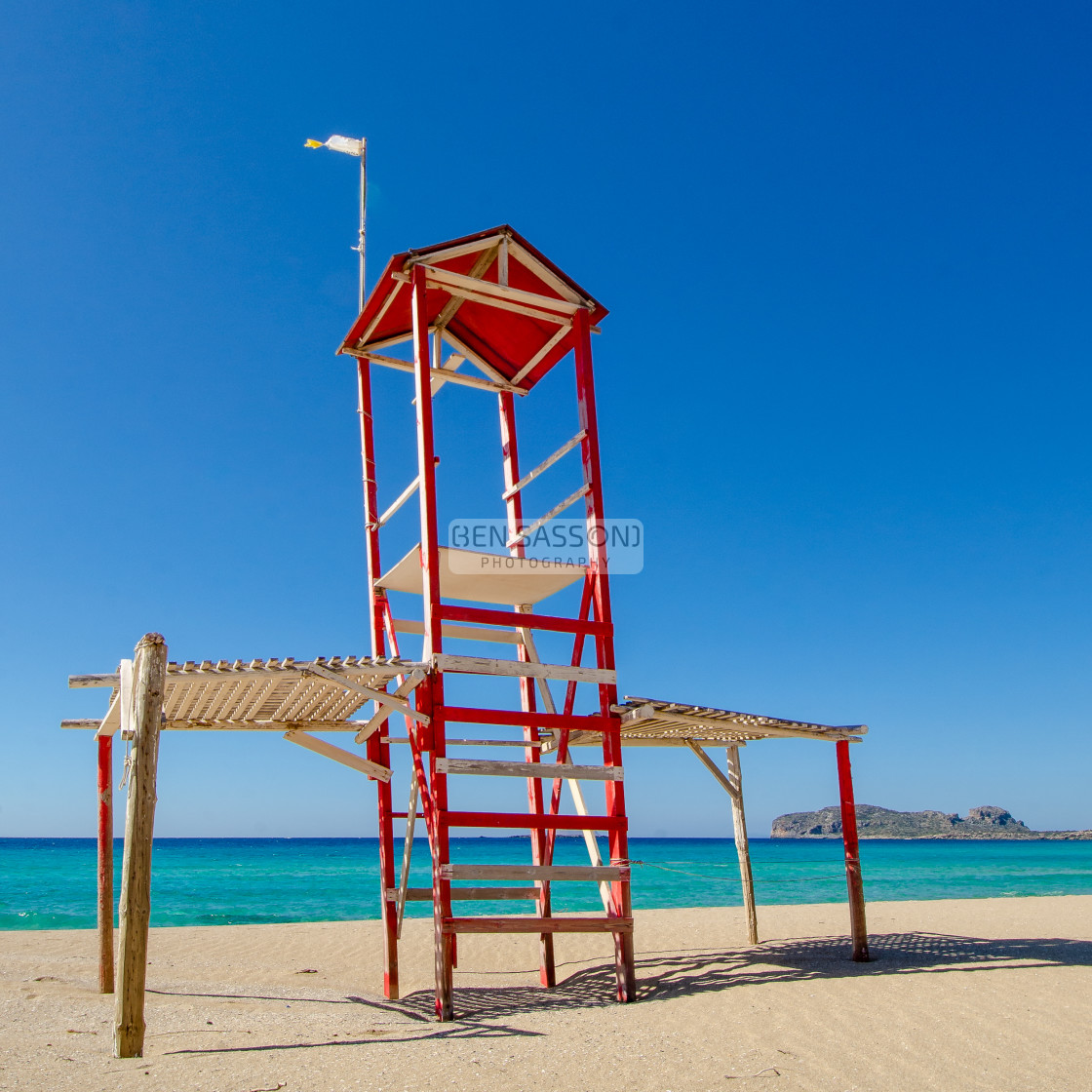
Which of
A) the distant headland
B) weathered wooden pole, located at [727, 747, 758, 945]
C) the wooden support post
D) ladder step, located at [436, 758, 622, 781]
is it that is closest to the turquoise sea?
weathered wooden pole, located at [727, 747, 758, 945]

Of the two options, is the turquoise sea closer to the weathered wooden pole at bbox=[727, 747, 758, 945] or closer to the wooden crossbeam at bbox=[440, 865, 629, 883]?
the weathered wooden pole at bbox=[727, 747, 758, 945]

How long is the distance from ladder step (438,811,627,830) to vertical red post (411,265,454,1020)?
0.23 meters

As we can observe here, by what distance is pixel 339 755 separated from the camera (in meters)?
9.70

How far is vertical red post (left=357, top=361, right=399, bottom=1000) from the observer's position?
1003 centimetres

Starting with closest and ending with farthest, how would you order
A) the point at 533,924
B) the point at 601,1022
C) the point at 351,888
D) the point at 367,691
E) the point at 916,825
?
the point at 601,1022 → the point at 367,691 → the point at 533,924 → the point at 351,888 → the point at 916,825

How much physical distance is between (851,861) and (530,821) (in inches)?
185

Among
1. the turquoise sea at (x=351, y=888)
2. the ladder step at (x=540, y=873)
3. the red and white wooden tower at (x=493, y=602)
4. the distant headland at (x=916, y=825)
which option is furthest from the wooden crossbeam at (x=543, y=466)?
the distant headland at (x=916, y=825)

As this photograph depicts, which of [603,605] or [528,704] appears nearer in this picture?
[603,605]

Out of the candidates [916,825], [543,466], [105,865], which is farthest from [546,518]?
[916,825]

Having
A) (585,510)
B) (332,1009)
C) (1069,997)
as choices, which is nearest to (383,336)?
(585,510)

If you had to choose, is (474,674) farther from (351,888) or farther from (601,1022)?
(351,888)

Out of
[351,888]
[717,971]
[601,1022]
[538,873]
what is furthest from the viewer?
[351,888]

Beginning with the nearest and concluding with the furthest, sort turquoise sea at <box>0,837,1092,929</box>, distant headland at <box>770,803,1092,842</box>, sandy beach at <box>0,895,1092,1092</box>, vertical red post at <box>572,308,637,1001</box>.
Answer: sandy beach at <box>0,895,1092,1092</box>
vertical red post at <box>572,308,637,1001</box>
turquoise sea at <box>0,837,1092,929</box>
distant headland at <box>770,803,1092,842</box>

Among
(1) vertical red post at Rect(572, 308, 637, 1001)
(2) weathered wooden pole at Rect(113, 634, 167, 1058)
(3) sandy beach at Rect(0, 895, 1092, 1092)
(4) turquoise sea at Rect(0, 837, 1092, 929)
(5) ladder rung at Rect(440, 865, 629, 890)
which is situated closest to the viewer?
(3) sandy beach at Rect(0, 895, 1092, 1092)
